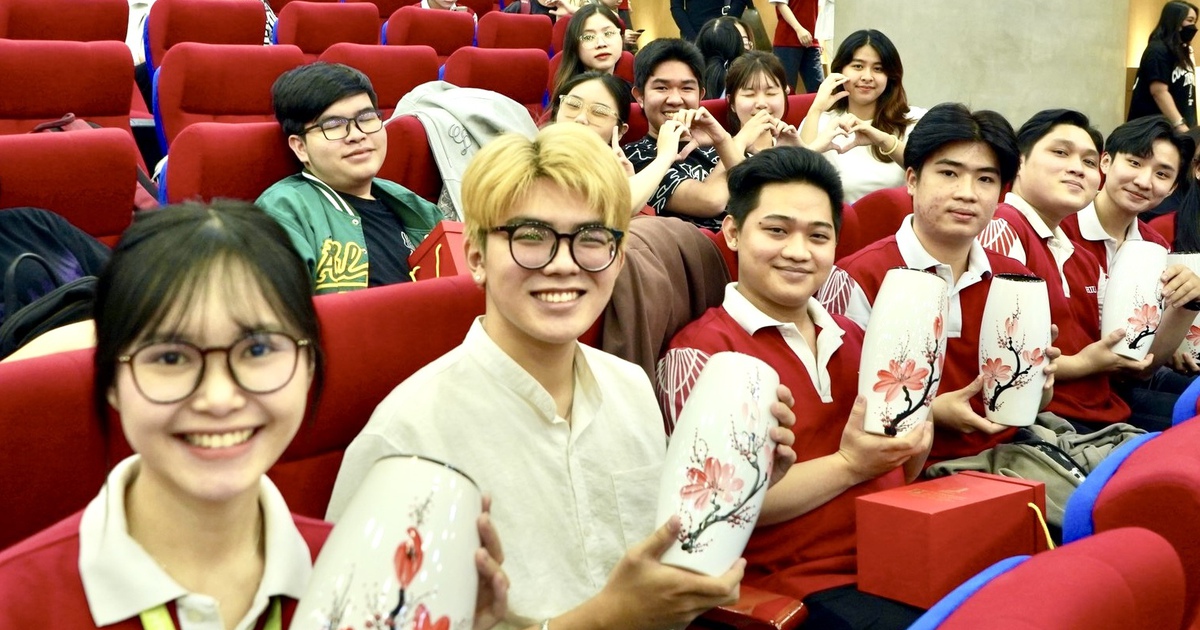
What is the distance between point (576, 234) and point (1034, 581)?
0.52 m

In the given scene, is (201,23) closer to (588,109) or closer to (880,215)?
(588,109)

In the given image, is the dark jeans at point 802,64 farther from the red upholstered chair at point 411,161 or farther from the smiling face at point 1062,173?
the red upholstered chair at point 411,161

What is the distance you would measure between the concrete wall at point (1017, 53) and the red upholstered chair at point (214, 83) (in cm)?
356

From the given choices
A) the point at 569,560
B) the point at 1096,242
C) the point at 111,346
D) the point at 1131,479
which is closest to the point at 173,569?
the point at 111,346

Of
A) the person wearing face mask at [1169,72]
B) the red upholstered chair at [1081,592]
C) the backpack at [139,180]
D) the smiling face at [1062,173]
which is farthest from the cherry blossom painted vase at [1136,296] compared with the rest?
the person wearing face mask at [1169,72]

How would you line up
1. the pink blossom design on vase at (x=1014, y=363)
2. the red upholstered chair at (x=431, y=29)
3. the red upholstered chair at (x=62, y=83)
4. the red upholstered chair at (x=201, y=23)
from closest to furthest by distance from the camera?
the pink blossom design on vase at (x=1014, y=363) → the red upholstered chair at (x=62, y=83) → the red upholstered chair at (x=201, y=23) → the red upholstered chair at (x=431, y=29)

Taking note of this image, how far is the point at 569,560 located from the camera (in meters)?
1.11

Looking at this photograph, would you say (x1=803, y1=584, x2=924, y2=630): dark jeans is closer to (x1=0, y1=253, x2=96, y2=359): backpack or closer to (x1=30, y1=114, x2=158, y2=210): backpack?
(x1=0, y1=253, x2=96, y2=359): backpack

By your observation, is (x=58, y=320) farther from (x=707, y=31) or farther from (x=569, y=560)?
(x=707, y=31)

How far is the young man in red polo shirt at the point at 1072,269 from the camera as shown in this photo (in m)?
1.98

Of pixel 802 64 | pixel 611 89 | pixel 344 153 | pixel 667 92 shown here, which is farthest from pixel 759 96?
pixel 802 64

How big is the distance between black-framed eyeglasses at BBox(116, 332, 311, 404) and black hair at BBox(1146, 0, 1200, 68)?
4659 millimetres

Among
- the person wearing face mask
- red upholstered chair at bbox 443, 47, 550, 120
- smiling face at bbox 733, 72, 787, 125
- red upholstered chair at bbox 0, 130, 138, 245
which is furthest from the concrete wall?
red upholstered chair at bbox 0, 130, 138, 245

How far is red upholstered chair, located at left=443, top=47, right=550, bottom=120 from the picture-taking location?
320 cm
